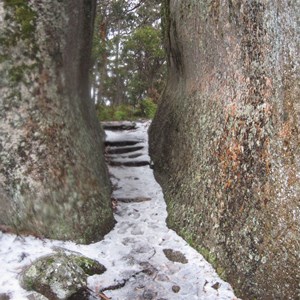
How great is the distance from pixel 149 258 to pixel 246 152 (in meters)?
1.81

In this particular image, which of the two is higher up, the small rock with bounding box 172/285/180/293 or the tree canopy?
the tree canopy

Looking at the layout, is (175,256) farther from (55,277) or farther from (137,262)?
(55,277)

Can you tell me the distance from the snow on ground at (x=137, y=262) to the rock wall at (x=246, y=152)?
0.21 m

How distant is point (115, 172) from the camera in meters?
8.12

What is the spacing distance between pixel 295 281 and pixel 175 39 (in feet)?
18.8

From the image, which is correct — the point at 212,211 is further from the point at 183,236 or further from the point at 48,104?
the point at 48,104

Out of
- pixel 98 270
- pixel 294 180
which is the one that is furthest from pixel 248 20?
pixel 98 270

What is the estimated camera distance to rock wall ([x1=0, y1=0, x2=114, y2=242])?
4773 millimetres

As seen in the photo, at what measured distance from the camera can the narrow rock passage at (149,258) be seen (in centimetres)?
412

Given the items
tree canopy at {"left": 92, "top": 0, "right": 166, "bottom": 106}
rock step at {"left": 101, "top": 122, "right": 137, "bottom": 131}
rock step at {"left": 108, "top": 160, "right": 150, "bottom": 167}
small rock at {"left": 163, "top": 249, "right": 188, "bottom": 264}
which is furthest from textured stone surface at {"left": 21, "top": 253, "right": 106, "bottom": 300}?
tree canopy at {"left": 92, "top": 0, "right": 166, "bottom": 106}

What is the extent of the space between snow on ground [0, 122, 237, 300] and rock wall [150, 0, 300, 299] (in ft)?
0.68

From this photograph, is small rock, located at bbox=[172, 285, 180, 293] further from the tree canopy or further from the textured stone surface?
the tree canopy

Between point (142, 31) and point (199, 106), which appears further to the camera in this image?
point (142, 31)

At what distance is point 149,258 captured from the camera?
4.81 metres
